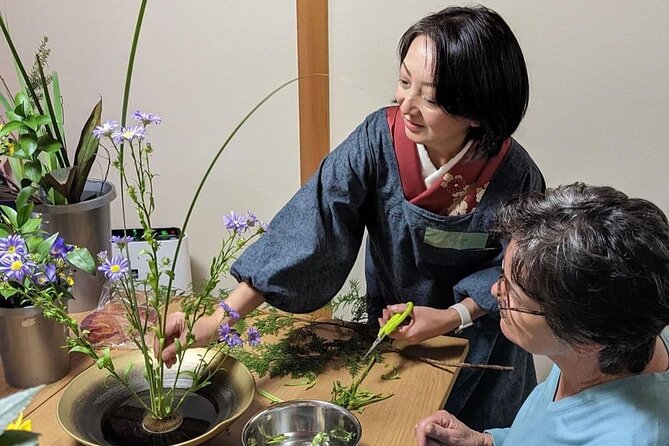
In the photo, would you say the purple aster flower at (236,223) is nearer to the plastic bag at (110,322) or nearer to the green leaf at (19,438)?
the plastic bag at (110,322)

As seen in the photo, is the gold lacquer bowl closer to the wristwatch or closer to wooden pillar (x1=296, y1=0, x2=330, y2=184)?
the wristwatch

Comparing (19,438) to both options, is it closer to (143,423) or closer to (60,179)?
(143,423)

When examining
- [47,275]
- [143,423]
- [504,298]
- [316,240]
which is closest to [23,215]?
[47,275]

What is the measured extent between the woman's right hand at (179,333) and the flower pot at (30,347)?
17 centimetres

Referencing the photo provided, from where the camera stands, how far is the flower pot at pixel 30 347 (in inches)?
45.0

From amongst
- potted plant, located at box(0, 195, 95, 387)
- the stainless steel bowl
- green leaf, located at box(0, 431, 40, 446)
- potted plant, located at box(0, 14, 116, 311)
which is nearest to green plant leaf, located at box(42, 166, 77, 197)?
potted plant, located at box(0, 14, 116, 311)

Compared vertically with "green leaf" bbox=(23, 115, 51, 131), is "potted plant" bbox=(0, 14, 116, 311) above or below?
below

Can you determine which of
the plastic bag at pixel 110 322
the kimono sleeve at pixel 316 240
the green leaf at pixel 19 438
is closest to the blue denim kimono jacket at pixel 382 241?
the kimono sleeve at pixel 316 240

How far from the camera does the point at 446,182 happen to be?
139cm

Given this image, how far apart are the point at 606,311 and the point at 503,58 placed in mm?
551

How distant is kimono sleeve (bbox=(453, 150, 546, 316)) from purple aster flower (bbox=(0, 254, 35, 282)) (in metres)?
0.77

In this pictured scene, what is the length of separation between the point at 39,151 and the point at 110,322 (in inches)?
13.1

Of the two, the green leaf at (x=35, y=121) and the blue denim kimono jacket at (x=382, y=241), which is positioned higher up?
the green leaf at (x=35, y=121)

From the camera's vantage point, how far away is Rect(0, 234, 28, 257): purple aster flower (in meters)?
0.98
